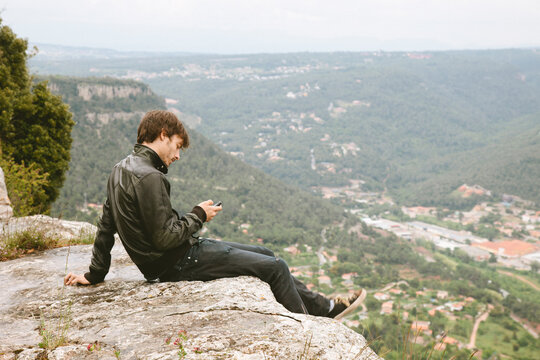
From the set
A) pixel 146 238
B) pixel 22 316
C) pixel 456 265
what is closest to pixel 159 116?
pixel 146 238

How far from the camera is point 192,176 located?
5038cm

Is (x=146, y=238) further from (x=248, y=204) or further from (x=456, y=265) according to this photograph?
(x=456, y=265)

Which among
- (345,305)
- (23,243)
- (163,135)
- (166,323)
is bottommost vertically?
(345,305)

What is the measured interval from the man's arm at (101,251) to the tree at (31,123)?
10.8 m

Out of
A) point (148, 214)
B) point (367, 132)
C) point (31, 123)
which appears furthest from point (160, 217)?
point (367, 132)

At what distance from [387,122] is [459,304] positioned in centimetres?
14359

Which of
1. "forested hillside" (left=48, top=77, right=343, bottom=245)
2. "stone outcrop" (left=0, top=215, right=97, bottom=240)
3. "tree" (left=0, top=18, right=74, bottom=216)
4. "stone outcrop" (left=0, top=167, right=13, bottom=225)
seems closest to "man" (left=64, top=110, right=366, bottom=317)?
"stone outcrop" (left=0, top=215, right=97, bottom=240)

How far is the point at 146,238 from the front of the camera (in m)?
2.70

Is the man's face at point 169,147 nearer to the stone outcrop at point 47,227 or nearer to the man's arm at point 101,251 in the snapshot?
the man's arm at point 101,251

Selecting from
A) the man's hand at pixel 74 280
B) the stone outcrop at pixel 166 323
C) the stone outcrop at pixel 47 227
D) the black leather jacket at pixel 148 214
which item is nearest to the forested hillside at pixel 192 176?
the stone outcrop at pixel 47 227

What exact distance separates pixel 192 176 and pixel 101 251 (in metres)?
48.2

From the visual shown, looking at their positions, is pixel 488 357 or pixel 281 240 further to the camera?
pixel 281 240

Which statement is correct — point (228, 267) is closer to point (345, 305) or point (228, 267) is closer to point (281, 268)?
point (281, 268)

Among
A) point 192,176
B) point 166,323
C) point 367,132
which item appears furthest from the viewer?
point 367,132
